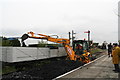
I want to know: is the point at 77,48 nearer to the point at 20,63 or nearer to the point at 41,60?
Answer: the point at 41,60

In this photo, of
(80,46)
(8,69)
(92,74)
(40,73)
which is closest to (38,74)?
(40,73)

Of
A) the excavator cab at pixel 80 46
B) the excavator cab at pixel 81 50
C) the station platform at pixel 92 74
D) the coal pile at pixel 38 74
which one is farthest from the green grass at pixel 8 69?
the excavator cab at pixel 80 46

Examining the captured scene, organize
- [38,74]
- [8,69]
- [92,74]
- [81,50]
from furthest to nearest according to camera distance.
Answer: [81,50] < [8,69] < [92,74] < [38,74]

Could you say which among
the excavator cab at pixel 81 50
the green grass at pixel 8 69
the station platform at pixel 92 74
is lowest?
the station platform at pixel 92 74

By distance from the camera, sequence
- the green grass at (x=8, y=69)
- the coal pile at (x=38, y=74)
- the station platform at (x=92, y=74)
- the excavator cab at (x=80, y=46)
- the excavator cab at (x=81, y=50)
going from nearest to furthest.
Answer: the coal pile at (x=38, y=74)
the station platform at (x=92, y=74)
the green grass at (x=8, y=69)
the excavator cab at (x=81, y=50)
the excavator cab at (x=80, y=46)

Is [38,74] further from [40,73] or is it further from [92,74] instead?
Result: [92,74]

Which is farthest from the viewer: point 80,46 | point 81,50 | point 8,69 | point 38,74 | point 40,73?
point 80,46

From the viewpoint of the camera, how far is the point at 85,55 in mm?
15359

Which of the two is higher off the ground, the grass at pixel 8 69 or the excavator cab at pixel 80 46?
the excavator cab at pixel 80 46

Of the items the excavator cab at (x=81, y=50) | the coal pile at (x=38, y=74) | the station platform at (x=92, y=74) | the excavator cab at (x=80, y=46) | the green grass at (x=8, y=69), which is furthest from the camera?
the excavator cab at (x=80, y=46)

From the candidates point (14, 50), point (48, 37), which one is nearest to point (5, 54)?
point (14, 50)

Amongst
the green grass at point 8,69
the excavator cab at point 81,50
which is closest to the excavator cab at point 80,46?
the excavator cab at point 81,50

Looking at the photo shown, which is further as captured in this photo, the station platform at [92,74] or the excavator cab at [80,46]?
the excavator cab at [80,46]

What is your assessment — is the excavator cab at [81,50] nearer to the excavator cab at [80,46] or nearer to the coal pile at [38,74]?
the excavator cab at [80,46]
